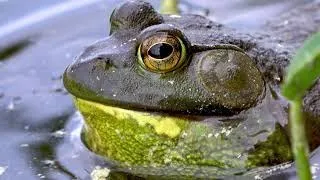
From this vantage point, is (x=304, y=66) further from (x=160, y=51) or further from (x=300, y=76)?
(x=160, y=51)

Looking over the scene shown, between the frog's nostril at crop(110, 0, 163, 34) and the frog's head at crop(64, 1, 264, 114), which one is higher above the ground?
the frog's nostril at crop(110, 0, 163, 34)

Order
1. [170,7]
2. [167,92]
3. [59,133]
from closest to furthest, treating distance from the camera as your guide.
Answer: [167,92] < [59,133] < [170,7]

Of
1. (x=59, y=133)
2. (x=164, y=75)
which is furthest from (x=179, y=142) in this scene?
(x=59, y=133)

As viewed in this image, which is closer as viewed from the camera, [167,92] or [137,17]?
[167,92]

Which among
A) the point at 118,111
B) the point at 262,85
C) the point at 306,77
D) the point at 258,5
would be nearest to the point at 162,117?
the point at 118,111

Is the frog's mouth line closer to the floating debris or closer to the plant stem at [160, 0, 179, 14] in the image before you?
the floating debris

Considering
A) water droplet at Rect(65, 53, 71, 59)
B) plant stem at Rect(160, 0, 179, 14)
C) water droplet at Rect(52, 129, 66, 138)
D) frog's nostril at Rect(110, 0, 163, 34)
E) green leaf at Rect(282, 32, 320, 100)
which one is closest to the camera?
green leaf at Rect(282, 32, 320, 100)

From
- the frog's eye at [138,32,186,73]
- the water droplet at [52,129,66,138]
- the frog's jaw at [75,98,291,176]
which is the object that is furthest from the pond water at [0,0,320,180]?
the frog's eye at [138,32,186,73]

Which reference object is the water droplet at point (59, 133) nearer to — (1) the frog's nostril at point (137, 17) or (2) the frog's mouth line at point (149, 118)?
(2) the frog's mouth line at point (149, 118)
